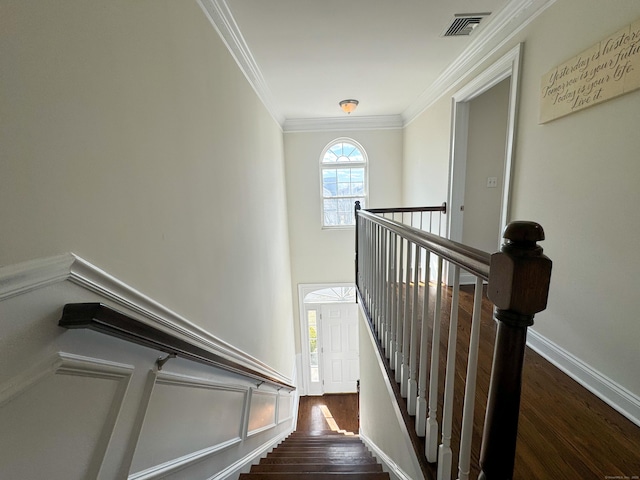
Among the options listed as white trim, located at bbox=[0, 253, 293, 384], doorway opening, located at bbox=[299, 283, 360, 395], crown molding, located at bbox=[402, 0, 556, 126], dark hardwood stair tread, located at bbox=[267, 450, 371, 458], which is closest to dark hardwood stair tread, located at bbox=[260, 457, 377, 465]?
dark hardwood stair tread, located at bbox=[267, 450, 371, 458]

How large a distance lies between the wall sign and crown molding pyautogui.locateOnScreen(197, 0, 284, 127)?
2.05 m

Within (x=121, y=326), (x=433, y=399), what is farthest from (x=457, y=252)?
(x=121, y=326)

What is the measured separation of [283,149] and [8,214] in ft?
14.9

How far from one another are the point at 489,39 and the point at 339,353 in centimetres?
521

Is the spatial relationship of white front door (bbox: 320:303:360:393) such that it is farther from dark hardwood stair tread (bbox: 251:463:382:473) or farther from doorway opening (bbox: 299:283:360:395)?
dark hardwood stair tread (bbox: 251:463:382:473)

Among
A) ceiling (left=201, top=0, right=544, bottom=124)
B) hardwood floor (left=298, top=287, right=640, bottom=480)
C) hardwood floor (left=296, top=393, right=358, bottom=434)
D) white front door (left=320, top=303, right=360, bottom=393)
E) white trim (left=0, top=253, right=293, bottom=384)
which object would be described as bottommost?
hardwood floor (left=296, top=393, right=358, bottom=434)

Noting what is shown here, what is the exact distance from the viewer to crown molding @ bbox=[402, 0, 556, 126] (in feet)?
5.92

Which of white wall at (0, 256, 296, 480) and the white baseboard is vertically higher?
white wall at (0, 256, 296, 480)

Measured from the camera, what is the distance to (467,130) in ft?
9.75

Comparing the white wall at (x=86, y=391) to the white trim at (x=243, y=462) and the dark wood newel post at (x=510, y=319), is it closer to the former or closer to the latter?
the white trim at (x=243, y=462)

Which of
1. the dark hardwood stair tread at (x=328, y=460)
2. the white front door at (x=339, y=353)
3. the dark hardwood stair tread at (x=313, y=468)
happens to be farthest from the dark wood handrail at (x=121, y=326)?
the white front door at (x=339, y=353)

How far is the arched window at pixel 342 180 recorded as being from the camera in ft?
16.5

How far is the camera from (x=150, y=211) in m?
1.00

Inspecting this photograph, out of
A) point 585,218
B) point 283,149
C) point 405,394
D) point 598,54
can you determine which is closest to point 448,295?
point 585,218
